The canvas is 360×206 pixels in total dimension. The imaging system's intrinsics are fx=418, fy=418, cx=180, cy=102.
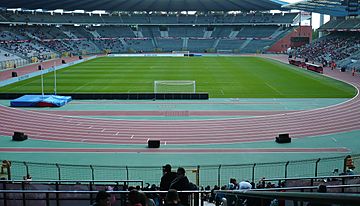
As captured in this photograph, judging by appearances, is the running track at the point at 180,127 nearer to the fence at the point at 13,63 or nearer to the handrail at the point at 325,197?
the handrail at the point at 325,197

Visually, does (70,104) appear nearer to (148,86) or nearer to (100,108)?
(100,108)

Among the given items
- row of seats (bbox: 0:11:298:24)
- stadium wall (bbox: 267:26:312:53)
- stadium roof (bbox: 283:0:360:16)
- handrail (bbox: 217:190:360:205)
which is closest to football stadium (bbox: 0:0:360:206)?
handrail (bbox: 217:190:360:205)

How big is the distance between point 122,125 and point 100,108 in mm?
6353

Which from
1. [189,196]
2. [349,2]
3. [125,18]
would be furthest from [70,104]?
[125,18]

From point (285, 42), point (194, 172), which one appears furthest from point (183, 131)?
point (285, 42)

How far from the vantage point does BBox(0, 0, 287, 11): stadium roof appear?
89625 mm

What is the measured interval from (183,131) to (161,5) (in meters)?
81.8

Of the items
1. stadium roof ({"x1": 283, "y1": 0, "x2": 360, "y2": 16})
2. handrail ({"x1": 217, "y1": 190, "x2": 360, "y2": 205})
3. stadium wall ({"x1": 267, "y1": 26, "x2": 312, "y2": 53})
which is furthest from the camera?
stadium wall ({"x1": 267, "y1": 26, "x2": 312, "y2": 53})

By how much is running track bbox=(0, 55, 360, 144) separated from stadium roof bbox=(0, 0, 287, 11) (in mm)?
62499

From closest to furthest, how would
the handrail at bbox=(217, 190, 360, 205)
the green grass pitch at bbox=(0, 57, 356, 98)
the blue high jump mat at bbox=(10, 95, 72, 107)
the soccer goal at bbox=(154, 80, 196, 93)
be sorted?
1. the handrail at bbox=(217, 190, 360, 205)
2. the blue high jump mat at bbox=(10, 95, 72, 107)
3. the green grass pitch at bbox=(0, 57, 356, 98)
4. the soccer goal at bbox=(154, 80, 196, 93)

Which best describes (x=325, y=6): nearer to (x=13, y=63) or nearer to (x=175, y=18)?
(x=13, y=63)

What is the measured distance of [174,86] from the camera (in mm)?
41875

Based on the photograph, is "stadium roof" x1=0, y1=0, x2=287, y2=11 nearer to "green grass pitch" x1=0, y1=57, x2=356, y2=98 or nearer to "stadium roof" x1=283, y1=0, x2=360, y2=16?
"stadium roof" x1=283, y1=0, x2=360, y2=16

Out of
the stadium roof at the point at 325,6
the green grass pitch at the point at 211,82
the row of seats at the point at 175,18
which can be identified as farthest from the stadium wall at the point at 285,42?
the green grass pitch at the point at 211,82
